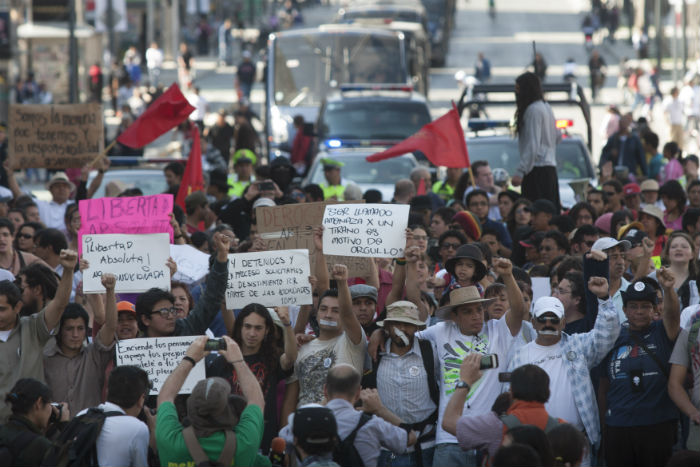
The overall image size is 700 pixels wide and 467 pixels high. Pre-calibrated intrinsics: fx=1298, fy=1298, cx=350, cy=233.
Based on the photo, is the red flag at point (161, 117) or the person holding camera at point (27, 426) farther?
the red flag at point (161, 117)

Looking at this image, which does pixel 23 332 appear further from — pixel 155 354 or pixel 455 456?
pixel 455 456

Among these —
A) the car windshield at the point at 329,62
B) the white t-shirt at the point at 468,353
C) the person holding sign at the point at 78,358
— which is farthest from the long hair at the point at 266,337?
the car windshield at the point at 329,62

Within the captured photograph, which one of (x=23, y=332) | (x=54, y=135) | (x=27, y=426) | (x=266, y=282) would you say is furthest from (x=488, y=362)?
(x=54, y=135)

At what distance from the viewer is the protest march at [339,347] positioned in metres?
6.25

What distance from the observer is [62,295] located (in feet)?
24.3

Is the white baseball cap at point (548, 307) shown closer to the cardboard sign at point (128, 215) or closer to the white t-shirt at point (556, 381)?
the white t-shirt at point (556, 381)

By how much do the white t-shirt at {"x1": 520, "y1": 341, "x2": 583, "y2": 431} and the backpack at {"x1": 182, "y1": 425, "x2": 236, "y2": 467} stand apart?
2045 mm

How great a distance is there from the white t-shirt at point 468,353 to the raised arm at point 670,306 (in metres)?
0.91

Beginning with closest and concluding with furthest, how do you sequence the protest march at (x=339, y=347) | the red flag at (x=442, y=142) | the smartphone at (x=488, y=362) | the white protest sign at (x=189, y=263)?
the protest march at (x=339, y=347), the smartphone at (x=488, y=362), the white protest sign at (x=189, y=263), the red flag at (x=442, y=142)

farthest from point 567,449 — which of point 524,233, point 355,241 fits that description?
point 524,233

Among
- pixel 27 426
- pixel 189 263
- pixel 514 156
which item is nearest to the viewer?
pixel 27 426

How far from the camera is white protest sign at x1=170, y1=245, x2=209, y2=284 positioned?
9409 millimetres

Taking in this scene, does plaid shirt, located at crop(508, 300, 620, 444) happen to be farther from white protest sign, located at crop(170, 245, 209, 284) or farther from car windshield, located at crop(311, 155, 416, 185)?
car windshield, located at crop(311, 155, 416, 185)

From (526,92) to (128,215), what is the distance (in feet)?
15.2
